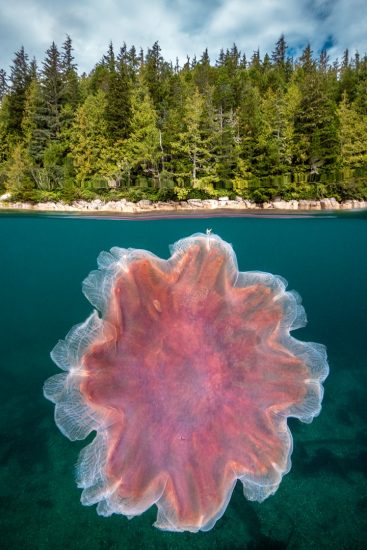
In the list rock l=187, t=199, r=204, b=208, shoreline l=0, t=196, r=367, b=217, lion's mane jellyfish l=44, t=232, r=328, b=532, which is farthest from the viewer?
rock l=187, t=199, r=204, b=208

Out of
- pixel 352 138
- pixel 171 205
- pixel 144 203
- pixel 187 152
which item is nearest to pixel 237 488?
pixel 144 203

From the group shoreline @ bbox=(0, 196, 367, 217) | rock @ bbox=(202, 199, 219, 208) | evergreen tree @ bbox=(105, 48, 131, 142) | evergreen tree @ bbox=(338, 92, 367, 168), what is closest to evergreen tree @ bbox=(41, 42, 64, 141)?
evergreen tree @ bbox=(105, 48, 131, 142)

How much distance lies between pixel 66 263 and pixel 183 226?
1381 cm

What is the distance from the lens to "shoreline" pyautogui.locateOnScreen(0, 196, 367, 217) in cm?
1917

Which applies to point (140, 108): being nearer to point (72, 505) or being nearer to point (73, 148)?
point (73, 148)

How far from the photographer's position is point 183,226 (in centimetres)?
1997

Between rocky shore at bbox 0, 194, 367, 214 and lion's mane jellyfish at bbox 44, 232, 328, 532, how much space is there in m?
17.8

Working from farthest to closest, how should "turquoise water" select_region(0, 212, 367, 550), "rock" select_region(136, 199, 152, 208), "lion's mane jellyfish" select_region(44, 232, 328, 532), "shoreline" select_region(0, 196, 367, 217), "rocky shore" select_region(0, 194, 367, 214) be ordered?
1. "rock" select_region(136, 199, 152, 208)
2. "rocky shore" select_region(0, 194, 367, 214)
3. "shoreline" select_region(0, 196, 367, 217)
4. "turquoise water" select_region(0, 212, 367, 550)
5. "lion's mane jellyfish" select_region(44, 232, 328, 532)

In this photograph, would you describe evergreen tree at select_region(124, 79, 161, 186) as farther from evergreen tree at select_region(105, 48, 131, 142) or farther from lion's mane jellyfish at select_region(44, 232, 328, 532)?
lion's mane jellyfish at select_region(44, 232, 328, 532)

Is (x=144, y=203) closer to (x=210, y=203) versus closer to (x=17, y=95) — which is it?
(x=210, y=203)

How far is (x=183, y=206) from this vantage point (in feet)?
69.5

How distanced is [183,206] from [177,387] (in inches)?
777

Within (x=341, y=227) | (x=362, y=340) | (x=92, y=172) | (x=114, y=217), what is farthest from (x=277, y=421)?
(x=92, y=172)

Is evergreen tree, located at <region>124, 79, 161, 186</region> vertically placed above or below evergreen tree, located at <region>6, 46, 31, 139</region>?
below
